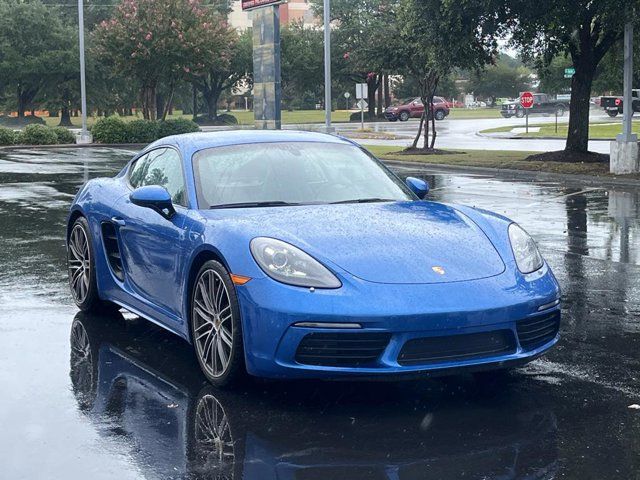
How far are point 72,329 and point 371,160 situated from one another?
7.94 ft

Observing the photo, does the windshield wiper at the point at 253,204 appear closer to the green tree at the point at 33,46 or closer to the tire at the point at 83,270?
the tire at the point at 83,270

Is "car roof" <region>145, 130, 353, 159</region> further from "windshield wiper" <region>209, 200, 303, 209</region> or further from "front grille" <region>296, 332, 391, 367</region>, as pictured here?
"front grille" <region>296, 332, 391, 367</region>

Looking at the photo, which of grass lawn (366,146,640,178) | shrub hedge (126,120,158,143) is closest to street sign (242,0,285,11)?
grass lawn (366,146,640,178)

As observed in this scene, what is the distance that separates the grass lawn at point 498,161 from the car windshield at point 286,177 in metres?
15.2

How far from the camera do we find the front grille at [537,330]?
522 centimetres

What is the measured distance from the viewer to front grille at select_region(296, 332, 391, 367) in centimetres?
493

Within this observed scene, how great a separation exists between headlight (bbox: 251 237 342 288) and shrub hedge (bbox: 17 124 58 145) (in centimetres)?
3530

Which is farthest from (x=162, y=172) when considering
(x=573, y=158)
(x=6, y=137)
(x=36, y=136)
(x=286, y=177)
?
(x=36, y=136)

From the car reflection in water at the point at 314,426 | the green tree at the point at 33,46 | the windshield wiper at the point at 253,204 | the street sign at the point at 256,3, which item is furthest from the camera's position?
A: the green tree at the point at 33,46

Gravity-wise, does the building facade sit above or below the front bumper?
above

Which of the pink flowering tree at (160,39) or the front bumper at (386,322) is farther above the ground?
the pink flowering tree at (160,39)

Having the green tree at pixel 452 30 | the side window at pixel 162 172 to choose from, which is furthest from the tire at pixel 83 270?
the green tree at pixel 452 30

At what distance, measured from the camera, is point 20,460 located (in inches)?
175

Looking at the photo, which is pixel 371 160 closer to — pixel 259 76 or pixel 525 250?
pixel 525 250
